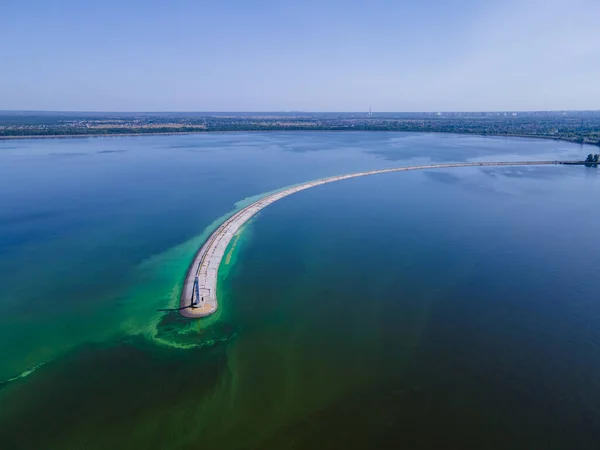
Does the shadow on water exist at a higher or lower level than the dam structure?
lower

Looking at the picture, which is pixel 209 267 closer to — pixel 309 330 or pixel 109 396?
pixel 309 330

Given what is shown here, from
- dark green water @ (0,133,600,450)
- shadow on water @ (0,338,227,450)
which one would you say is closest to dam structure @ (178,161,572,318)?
dark green water @ (0,133,600,450)

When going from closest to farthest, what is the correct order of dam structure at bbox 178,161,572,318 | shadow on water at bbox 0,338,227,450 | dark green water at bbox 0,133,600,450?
1. shadow on water at bbox 0,338,227,450
2. dark green water at bbox 0,133,600,450
3. dam structure at bbox 178,161,572,318

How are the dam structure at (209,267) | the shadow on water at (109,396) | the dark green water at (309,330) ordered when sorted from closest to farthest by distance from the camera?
the shadow on water at (109,396), the dark green water at (309,330), the dam structure at (209,267)

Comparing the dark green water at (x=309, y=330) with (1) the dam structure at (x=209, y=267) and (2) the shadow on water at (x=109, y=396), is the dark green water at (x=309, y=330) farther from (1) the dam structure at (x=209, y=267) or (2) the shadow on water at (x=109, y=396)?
(1) the dam structure at (x=209, y=267)

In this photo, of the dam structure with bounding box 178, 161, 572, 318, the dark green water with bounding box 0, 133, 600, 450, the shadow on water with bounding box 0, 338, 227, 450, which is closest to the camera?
the shadow on water with bounding box 0, 338, 227, 450

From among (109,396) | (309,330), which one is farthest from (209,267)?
(109,396)

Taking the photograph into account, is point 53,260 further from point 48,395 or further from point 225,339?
point 225,339

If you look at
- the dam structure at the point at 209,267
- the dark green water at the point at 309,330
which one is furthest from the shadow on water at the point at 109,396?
the dam structure at the point at 209,267

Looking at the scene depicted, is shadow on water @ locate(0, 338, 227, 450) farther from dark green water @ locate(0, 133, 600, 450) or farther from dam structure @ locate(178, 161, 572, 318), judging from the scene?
dam structure @ locate(178, 161, 572, 318)
